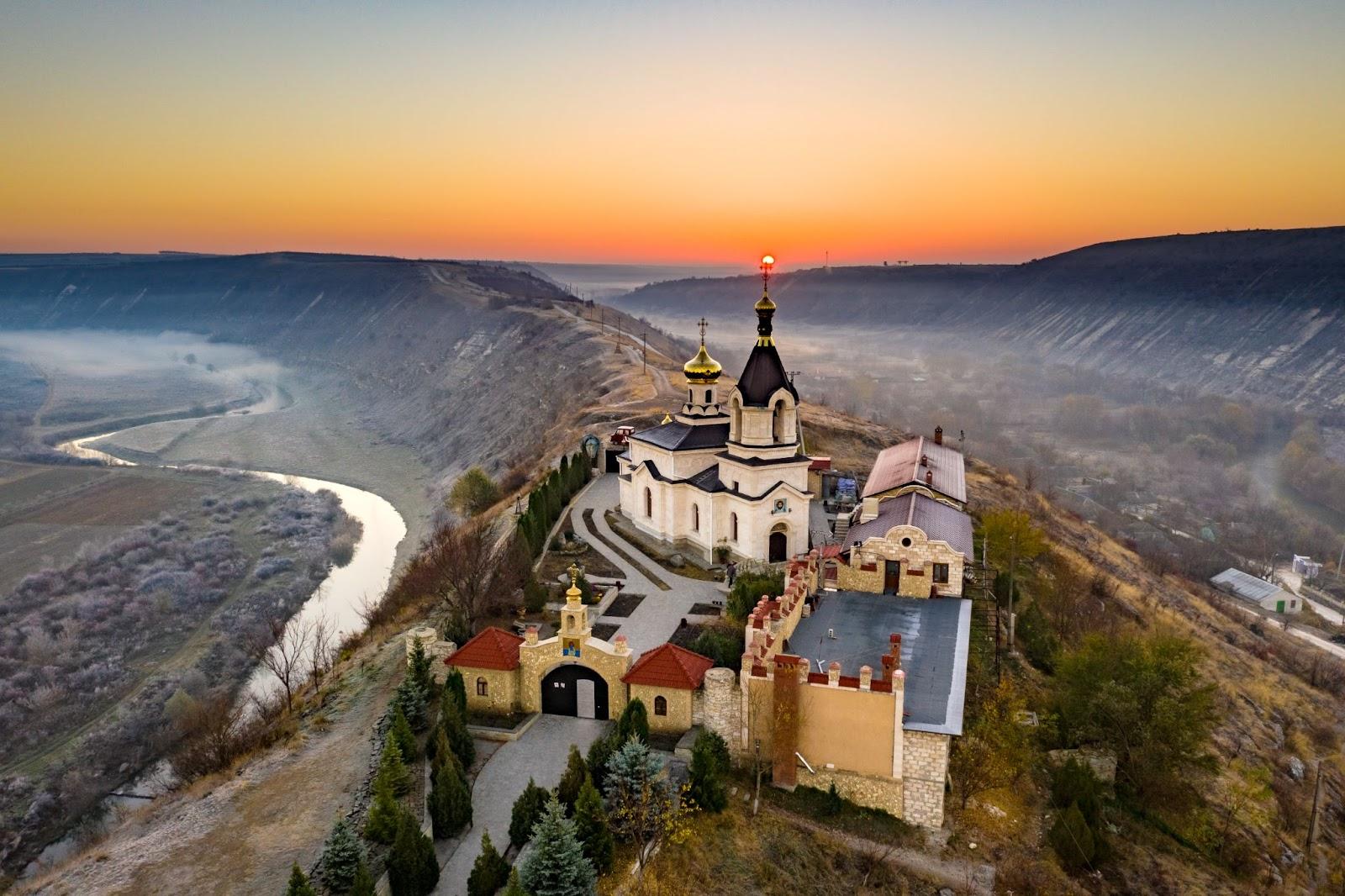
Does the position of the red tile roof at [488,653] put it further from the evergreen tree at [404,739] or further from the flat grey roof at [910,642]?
the flat grey roof at [910,642]

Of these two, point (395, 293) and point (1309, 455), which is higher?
point (395, 293)

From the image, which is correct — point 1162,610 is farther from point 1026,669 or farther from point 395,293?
point 395,293

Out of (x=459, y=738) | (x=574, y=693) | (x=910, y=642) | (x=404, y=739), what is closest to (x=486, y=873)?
(x=459, y=738)

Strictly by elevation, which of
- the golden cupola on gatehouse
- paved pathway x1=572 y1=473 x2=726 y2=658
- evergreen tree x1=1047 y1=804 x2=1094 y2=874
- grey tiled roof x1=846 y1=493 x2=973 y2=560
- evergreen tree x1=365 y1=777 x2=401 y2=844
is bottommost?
evergreen tree x1=1047 y1=804 x2=1094 y2=874

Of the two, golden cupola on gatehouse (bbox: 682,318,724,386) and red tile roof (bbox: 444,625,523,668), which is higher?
golden cupola on gatehouse (bbox: 682,318,724,386)

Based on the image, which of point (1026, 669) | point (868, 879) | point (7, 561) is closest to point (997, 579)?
point (1026, 669)

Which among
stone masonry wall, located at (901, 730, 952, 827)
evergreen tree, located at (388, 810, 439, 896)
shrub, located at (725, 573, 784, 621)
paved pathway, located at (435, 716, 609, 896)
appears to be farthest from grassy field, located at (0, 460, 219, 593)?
stone masonry wall, located at (901, 730, 952, 827)

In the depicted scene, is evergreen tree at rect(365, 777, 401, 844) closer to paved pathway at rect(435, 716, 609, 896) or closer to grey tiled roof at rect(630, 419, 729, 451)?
paved pathway at rect(435, 716, 609, 896)
